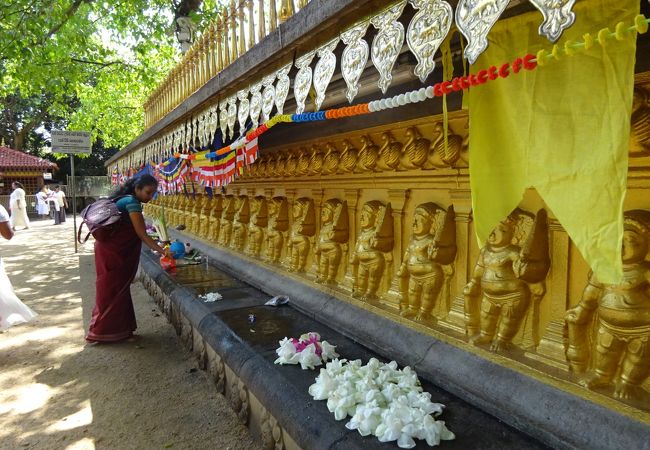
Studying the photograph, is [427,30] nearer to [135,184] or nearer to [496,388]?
[496,388]

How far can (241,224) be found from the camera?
537 centimetres

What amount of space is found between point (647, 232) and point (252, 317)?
253 centimetres

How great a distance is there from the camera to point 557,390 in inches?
73.0

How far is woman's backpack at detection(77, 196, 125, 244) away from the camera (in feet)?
14.0

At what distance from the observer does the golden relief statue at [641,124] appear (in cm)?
163

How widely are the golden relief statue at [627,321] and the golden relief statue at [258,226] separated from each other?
355cm

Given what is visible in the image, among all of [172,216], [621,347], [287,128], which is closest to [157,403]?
[287,128]

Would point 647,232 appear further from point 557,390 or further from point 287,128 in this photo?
point 287,128

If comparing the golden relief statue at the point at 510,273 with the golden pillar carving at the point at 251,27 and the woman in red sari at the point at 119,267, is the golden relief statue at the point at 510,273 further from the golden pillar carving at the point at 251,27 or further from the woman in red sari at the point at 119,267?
the woman in red sari at the point at 119,267

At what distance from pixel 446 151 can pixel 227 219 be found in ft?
13.5

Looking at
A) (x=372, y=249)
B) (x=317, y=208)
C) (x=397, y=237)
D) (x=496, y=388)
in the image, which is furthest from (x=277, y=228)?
(x=496, y=388)

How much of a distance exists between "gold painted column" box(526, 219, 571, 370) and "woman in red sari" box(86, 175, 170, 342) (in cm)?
360

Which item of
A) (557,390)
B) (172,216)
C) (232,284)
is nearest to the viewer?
(557,390)

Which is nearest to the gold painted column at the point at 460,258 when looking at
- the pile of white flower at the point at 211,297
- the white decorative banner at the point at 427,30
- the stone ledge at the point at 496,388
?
the stone ledge at the point at 496,388
